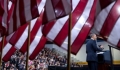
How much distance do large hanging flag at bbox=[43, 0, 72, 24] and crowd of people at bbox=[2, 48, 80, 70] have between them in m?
7.64

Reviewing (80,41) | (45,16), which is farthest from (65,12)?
(80,41)

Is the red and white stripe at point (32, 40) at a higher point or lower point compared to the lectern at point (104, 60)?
higher

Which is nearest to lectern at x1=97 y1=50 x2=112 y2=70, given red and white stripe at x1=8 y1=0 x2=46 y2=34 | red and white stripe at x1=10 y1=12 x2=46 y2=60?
red and white stripe at x1=10 y1=12 x2=46 y2=60

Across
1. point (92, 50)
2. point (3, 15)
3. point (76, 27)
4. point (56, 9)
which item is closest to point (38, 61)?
point (92, 50)

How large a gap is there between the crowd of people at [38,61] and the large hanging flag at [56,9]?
7.64m

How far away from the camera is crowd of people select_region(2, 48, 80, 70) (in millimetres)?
10817

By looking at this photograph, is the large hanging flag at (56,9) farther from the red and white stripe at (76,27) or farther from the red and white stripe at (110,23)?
the red and white stripe at (76,27)

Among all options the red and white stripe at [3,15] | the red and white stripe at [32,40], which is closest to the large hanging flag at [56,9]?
the red and white stripe at [3,15]

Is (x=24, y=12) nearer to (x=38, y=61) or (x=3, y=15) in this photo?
(x=3, y=15)

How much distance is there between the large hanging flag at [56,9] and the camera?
8.41 feet

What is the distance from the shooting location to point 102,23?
256 centimetres

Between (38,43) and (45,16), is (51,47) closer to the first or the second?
(38,43)

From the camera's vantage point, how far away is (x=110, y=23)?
267 cm

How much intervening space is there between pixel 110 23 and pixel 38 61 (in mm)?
9582
